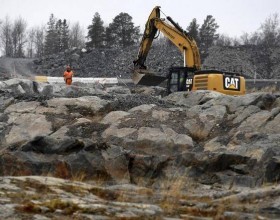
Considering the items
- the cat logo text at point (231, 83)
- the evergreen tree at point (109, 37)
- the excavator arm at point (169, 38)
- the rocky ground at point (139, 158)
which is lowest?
the rocky ground at point (139, 158)

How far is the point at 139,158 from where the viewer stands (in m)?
10.4

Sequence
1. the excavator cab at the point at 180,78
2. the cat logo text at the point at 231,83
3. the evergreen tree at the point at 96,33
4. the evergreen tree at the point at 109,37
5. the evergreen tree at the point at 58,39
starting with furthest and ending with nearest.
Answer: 1. the evergreen tree at the point at 58,39
2. the evergreen tree at the point at 109,37
3. the evergreen tree at the point at 96,33
4. the excavator cab at the point at 180,78
5. the cat logo text at the point at 231,83

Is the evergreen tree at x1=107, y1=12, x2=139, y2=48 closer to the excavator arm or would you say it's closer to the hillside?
the hillside

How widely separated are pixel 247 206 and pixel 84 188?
7.27 feet

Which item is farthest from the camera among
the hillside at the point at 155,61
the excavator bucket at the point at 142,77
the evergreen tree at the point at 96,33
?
the evergreen tree at the point at 96,33

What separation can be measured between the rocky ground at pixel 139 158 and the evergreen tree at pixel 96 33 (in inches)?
1760

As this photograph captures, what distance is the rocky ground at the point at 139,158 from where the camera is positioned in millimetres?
5862

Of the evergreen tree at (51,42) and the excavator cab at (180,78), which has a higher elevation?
the evergreen tree at (51,42)

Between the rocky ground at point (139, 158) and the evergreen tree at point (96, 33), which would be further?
the evergreen tree at point (96, 33)

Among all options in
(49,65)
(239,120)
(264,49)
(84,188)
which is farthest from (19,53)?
(84,188)

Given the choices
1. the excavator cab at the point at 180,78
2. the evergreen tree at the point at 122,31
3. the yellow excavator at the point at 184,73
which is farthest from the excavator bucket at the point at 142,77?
the evergreen tree at the point at 122,31

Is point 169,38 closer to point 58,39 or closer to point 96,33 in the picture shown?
point 96,33

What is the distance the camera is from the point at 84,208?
5.45 meters

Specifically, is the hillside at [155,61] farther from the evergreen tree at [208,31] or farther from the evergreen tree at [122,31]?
the evergreen tree at [208,31]
